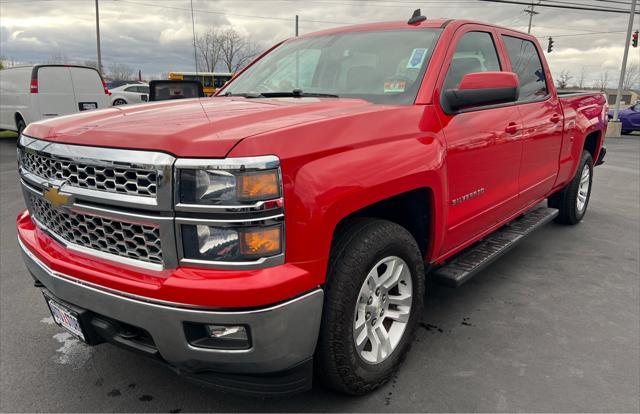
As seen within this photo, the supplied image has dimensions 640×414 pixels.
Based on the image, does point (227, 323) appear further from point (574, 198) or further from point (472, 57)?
point (574, 198)

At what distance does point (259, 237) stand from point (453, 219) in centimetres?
147

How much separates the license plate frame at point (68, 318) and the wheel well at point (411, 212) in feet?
4.61

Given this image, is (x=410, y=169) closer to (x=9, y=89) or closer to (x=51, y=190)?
(x=51, y=190)

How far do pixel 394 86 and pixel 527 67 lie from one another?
189cm

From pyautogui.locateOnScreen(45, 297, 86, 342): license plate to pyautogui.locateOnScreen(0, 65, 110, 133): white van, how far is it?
9.95m

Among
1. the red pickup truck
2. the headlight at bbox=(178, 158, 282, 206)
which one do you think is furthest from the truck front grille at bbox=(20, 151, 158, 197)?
the headlight at bbox=(178, 158, 282, 206)

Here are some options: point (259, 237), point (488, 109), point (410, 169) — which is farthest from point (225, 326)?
point (488, 109)

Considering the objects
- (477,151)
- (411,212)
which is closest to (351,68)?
(477,151)

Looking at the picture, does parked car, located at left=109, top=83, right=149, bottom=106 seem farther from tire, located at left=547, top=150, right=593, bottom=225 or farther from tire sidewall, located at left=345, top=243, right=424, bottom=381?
tire sidewall, located at left=345, top=243, right=424, bottom=381

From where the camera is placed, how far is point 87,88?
11.5 m

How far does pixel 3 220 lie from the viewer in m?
5.54

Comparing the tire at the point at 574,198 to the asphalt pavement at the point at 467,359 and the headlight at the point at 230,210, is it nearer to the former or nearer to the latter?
the asphalt pavement at the point at 467,359

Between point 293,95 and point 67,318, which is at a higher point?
point 293,95

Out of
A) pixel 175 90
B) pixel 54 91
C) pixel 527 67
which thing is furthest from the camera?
pixel 54 91
